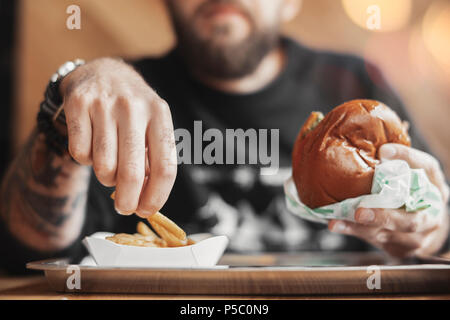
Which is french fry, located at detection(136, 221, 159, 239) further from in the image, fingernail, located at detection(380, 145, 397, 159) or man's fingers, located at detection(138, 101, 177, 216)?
fingernail, located at detection(380, 145, 397, 159)

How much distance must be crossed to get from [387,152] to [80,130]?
52 cm

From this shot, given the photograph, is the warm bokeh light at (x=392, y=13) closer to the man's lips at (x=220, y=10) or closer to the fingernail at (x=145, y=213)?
the man's lips at (x=220, y=10)

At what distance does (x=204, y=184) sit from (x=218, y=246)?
0.86 m

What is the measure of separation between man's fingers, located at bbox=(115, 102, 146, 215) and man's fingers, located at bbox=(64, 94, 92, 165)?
0.17ft

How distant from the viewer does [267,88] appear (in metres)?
1.79

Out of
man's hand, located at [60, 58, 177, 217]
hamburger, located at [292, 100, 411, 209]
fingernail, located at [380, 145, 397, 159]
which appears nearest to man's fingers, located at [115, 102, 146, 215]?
man's hand, located at [60, 58, 177, 217]

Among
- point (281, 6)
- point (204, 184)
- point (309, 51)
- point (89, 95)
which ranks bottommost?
point (204, 184)

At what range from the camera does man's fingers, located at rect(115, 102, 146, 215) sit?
62 centimetres

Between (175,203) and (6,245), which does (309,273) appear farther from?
(6,245)

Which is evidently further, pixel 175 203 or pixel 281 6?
pixel 281 6

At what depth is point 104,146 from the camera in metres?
0.63

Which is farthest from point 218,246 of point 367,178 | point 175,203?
point 367,178

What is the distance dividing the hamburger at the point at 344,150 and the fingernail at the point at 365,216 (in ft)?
0.11

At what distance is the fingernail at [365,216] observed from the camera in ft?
2.30
